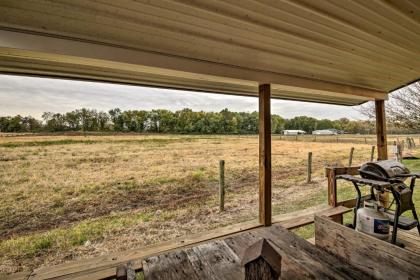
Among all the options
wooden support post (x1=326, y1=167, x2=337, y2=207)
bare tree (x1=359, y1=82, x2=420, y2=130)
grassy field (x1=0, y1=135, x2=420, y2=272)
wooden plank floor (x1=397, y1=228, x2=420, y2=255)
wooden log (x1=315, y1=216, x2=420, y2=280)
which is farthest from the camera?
bare tree (x1=359, y1=82, x2=420, y2=130)

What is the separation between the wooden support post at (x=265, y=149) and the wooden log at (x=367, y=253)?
4.39ft

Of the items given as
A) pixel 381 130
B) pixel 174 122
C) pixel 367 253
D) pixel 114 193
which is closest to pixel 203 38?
pixel 367 253

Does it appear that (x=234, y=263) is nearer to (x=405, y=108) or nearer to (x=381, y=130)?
(x=381, y=130)

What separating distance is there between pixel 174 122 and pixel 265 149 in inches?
284

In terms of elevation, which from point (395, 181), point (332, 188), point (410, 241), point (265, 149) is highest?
point (265, 149)

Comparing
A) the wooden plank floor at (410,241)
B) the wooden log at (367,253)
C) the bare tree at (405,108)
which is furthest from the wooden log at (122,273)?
the bare tree at (405,108)

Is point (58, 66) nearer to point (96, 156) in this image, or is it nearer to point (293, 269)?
point (293, 269)

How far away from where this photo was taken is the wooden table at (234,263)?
85 centimetres

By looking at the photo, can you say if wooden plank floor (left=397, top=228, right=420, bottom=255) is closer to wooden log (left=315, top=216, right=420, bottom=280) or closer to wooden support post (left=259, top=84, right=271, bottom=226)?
wooden support post (left=259, top=84, right=271, bottom=226)

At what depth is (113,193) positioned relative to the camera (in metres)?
5.52

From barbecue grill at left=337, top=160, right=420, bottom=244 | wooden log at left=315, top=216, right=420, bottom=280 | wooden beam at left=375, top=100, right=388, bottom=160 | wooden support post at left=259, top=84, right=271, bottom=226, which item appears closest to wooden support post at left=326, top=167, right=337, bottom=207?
barbecue grill at left=337, top=160, right=420, bottom=244

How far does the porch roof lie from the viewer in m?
1.32

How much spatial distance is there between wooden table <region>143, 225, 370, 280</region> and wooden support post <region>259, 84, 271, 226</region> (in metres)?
1.37

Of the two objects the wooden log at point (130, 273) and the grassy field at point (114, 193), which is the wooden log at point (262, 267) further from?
the grassy field at point (114, 193)
